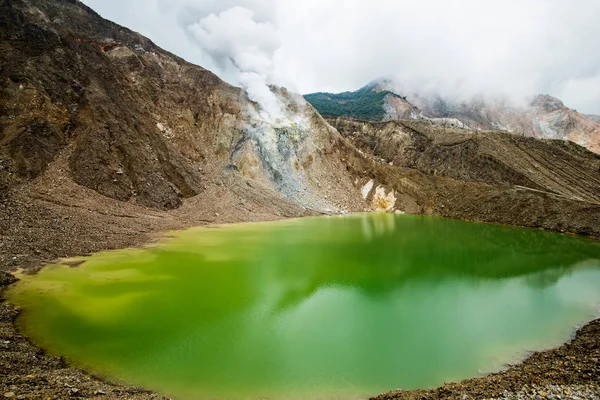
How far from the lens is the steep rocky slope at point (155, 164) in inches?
795

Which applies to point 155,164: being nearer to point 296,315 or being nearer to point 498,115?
point 296,315

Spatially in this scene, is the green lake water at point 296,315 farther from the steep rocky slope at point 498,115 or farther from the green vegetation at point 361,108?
the green vegetation at point 361,108

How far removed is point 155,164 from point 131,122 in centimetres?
539

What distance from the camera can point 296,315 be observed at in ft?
39.4

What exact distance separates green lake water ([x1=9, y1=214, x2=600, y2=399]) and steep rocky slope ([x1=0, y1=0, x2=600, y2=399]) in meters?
1.41

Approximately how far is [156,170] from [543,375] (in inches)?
1276

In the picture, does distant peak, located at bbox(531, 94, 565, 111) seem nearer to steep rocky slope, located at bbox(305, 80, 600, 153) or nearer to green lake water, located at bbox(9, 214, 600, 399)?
steep rocky slope, located at bbox(305, 80, 600, 153)

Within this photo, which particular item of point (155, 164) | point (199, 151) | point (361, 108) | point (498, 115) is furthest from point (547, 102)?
point (155, 164)

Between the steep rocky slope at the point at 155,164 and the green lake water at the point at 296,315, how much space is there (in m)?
1.41

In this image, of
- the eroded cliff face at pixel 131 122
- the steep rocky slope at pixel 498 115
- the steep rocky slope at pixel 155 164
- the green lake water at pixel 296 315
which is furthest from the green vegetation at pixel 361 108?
the green lake water at pixel 296 315

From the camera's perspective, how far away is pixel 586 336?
11.0 m

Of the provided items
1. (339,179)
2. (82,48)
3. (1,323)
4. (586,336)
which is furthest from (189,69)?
(586,336)

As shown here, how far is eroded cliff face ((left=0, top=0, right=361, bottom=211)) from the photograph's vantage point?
93.5ft

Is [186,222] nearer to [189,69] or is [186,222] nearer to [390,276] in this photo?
[390,276]
